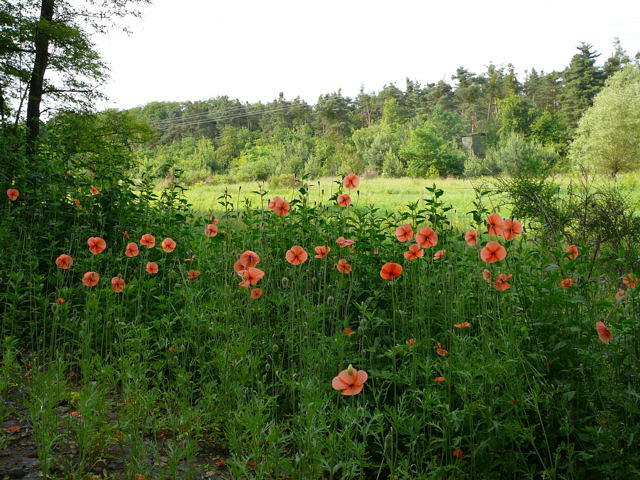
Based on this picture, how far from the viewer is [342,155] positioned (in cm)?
4047

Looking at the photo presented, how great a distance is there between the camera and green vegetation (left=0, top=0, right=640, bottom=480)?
1880mm

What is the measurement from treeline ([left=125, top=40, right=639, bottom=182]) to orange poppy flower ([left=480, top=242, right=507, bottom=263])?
28344mm

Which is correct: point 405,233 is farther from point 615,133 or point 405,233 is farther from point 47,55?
point 615,133

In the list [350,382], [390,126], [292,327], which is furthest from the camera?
[390,126]

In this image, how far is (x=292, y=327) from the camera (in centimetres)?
269

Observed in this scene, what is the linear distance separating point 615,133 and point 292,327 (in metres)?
32.4

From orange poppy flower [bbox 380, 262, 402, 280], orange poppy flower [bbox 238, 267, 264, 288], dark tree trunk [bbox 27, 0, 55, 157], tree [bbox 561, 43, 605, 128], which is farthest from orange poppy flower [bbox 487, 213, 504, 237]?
tree [bbox 561, 43, 605, 128]

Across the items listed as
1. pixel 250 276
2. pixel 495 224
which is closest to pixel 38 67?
pixel 250 276

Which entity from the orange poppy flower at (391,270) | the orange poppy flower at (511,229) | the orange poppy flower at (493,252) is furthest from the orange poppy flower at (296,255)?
the orange poppy flower at (511,229)

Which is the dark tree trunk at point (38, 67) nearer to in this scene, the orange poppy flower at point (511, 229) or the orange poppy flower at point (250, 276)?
the orange poppy flower at point (250, 276)

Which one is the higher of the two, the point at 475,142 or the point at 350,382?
the point at 475,142

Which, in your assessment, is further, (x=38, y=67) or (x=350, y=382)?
(x=38, y=67)

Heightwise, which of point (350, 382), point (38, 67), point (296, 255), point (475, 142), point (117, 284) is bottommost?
point (350, 382)

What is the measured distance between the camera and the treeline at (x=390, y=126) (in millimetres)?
38000
